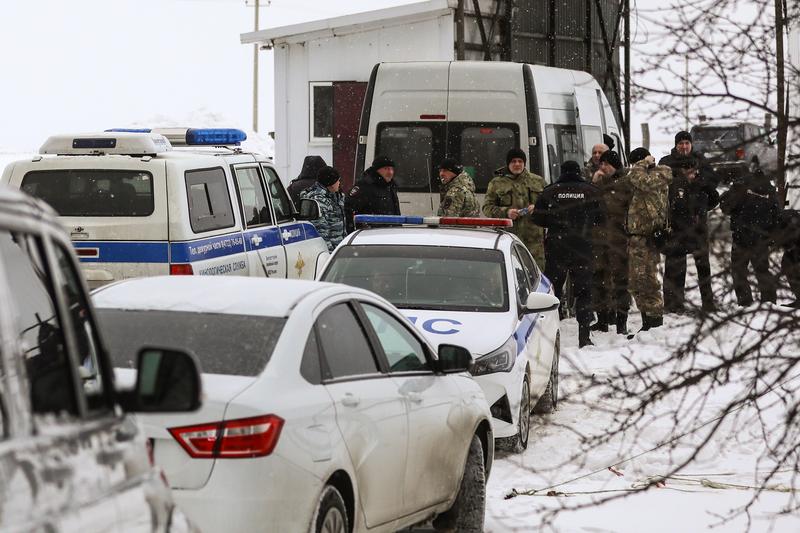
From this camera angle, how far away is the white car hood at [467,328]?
9.72 meters

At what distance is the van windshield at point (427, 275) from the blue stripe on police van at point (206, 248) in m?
1.10

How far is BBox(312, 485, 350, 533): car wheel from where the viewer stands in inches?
220

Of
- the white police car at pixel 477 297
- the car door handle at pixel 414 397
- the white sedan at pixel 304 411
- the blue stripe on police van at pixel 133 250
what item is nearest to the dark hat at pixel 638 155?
the white police car at pixel 477 297

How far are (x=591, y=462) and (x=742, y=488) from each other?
119 centimetres

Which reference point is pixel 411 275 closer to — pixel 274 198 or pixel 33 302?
pixel 274 198

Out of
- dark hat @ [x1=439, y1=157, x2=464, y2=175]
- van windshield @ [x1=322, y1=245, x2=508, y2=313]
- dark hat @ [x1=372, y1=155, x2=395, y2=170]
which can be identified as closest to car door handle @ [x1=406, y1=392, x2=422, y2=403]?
van windshield @ [x1=322, y1=245, x2=508, y2=313]

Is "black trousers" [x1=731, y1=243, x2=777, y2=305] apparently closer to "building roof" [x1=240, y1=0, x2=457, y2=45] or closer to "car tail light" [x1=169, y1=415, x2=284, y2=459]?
"car tail light" [x1=169, y1=415, x2=284, y2=459]

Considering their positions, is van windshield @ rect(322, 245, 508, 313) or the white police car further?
van windshield @ rect(322, 245, 508, 313)

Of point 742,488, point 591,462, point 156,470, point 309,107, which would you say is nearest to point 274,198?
point 591,462

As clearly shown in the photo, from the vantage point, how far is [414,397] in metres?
6.81

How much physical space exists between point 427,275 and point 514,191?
185 inches

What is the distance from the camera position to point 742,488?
8.54m

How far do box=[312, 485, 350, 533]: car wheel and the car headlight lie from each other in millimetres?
3746

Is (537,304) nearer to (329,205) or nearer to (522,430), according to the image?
(522,430)
